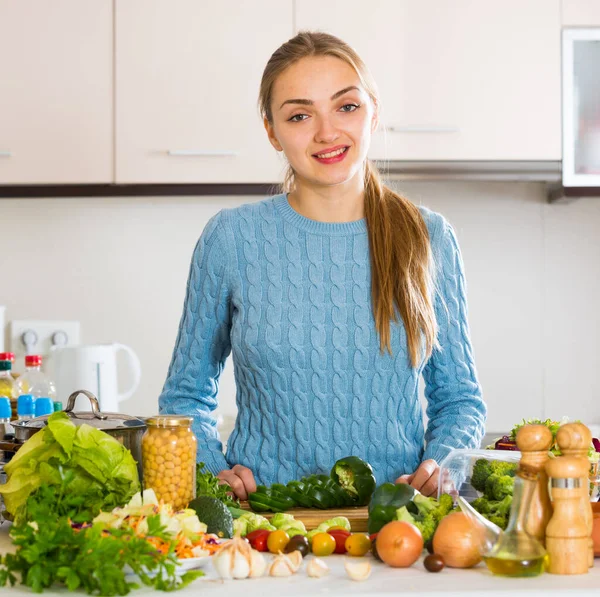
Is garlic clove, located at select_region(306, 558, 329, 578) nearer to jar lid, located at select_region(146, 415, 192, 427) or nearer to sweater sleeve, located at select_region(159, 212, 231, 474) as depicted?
jar lid, located at select_region(146, 415, 192, 427)

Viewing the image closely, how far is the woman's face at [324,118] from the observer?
1.62 meters

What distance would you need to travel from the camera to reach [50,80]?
8.89 feet

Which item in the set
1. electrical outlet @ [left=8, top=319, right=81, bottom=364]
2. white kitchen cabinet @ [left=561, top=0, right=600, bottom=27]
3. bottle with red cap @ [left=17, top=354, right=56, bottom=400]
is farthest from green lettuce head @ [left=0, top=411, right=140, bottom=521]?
white kitchen cabinet @ [left=561, top=0, right=600, bottom=27]

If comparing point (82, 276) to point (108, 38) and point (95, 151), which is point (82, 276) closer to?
point (95, 151)

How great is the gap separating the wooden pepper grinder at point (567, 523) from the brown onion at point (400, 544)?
0.15 metres

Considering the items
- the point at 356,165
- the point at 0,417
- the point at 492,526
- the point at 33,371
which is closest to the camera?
the point at 492,526

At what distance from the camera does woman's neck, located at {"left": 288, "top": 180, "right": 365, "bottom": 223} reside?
67.6 inches

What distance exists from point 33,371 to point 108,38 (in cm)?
95

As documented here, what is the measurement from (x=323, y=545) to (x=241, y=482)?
1.10 feet

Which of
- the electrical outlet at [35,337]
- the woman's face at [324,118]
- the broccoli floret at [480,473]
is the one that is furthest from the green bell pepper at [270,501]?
the electrical outlet at [35,337]

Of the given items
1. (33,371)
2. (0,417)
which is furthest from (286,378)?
(33,371)

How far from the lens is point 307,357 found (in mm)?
1645

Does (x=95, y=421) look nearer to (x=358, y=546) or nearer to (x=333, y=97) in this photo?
(x=358, y=546)

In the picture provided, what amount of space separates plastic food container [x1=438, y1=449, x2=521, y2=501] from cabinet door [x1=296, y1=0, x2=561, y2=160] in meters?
1.54
